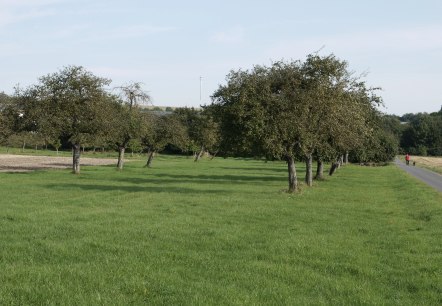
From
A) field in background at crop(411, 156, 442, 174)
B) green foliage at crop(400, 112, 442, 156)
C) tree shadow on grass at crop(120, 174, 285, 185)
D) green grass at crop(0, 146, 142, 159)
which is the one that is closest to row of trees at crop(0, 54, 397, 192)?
tree shadow on grass at crop(120, 174, 285, 185)

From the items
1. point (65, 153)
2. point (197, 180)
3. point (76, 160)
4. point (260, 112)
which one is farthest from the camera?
point (65, 153)

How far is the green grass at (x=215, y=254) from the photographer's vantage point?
8.20 metres

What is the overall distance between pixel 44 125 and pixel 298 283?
38.2 m

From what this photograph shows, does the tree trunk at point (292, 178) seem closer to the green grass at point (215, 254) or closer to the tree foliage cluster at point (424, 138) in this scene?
the green grass at point (215, 254)

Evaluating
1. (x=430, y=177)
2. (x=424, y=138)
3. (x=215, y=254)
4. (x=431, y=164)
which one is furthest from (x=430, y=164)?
(x=215, y=254)

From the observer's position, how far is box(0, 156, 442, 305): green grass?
820 cm

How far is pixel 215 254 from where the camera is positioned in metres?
11.3

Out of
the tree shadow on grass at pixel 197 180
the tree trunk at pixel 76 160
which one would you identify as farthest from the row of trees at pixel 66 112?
the tree shadow on grass at pixel 197 180

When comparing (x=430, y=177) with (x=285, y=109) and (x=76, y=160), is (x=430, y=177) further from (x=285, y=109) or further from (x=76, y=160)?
(x=76, y=160)

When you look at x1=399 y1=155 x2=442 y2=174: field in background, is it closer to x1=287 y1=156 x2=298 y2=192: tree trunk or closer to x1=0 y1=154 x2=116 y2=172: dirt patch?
x1=287 y1=156 x2=298 y2=192: tree trunk

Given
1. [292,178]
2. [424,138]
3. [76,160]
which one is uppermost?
[424,138]

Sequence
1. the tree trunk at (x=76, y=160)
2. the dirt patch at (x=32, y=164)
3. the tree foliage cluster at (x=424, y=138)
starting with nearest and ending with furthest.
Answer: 1. the tree trunk at (x=76, y=160)
2. the dirt patch at (x=32, y=164)
3. the tree foliage cluster at (x=424, y=138)

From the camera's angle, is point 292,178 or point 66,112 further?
point 66,112

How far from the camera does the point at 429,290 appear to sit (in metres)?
8.76
